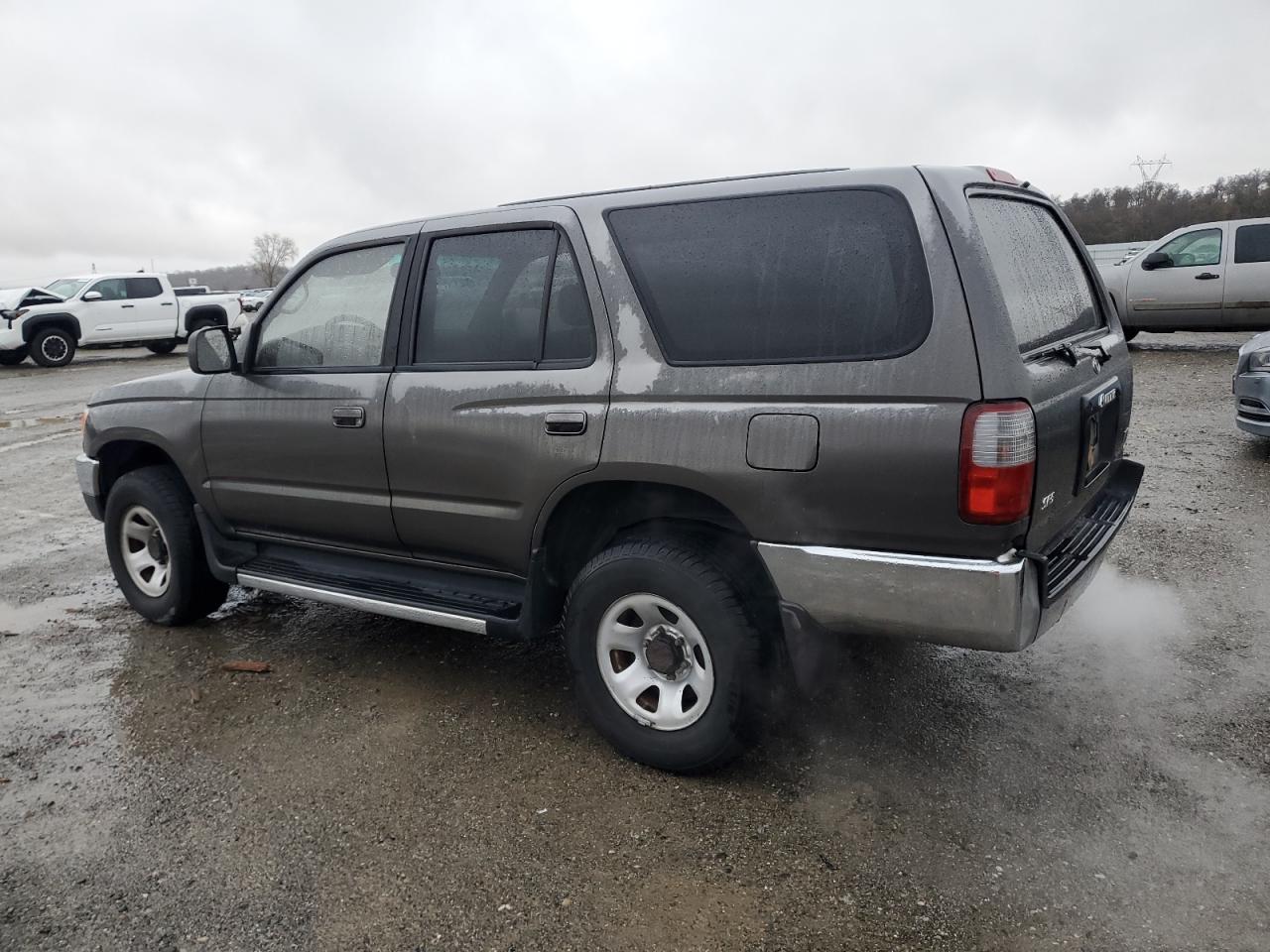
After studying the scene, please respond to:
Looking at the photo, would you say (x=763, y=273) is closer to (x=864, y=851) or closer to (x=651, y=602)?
(x=651, y=602)

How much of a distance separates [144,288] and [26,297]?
7.28 ft

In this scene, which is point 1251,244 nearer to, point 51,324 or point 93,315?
point 93,315

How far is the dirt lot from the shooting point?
2443mm

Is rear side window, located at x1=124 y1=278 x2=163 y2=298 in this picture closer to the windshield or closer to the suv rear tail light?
the windshield

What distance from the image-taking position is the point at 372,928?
2449 mm

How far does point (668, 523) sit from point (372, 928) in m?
1.46

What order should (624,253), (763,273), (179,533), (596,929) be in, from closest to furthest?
(596,929)
(763,273)
(624,253)
(179,533)

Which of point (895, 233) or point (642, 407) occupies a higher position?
point (895, 233)

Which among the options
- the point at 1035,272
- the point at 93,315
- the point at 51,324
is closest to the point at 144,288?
the point at 93,315

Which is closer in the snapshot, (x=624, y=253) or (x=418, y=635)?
(x=624, y=253)

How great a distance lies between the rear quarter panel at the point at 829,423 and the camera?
8.34ft

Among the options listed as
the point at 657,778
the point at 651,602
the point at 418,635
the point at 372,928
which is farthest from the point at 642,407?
the point at 418,635

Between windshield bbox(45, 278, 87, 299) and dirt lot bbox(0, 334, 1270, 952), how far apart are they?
18455 millimetres

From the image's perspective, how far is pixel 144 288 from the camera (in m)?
20.7
